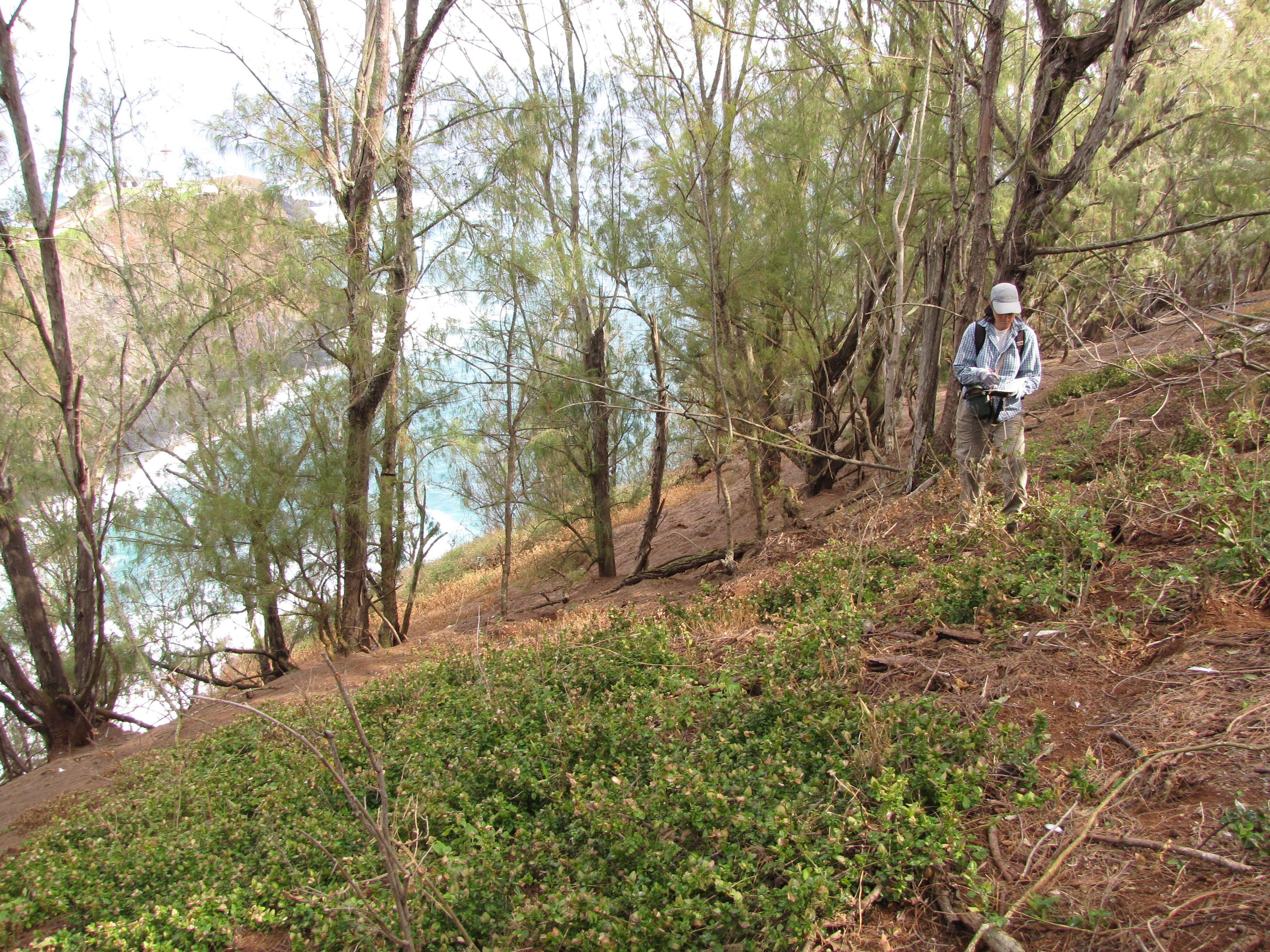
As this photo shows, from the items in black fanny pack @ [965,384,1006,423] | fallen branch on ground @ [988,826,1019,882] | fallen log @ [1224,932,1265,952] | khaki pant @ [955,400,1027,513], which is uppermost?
black fanny pack @ [965,384,1006,423]

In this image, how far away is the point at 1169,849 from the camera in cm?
226

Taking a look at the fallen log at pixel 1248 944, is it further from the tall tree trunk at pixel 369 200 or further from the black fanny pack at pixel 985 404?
the tall tree trunk at pixel 369 200

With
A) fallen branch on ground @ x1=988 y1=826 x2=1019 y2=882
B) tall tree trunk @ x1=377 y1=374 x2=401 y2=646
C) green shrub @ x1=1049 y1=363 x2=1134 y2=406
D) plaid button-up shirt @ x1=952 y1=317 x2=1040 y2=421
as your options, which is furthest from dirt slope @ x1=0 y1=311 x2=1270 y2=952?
tall tree trunk @ x1=377 y1=374 x2=401 y2=646

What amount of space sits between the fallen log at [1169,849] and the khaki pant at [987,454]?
2635mm

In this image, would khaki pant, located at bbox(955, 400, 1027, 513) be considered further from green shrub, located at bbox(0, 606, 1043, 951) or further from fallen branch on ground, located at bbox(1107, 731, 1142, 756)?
fallen branch on ground, located at bbox(1107, 731, 1142, 756)

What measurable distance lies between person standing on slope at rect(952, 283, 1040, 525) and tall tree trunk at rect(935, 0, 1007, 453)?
40 cm

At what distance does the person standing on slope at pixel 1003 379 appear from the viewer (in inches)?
193

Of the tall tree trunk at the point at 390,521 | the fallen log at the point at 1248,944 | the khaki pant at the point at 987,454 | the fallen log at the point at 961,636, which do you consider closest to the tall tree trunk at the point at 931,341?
the khaki pant at the point at 987,454

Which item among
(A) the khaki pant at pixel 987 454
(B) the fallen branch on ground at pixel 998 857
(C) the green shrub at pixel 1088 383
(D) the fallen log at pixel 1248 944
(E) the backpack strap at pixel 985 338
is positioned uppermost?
(E) the backpack strap at pixel 985 338

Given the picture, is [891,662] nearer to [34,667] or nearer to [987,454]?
[987,454]

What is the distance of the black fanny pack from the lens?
4957 mm

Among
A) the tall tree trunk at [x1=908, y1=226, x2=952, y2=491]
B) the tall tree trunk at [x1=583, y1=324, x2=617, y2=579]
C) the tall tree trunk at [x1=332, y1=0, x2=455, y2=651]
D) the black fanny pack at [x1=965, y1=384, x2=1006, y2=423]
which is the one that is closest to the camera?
the black fanny pack at [x1=965, y1=384, x2=1006, y2=423]

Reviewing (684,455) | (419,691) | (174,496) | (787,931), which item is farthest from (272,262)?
(787,931)

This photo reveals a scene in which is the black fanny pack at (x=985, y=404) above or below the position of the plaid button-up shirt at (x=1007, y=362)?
below
